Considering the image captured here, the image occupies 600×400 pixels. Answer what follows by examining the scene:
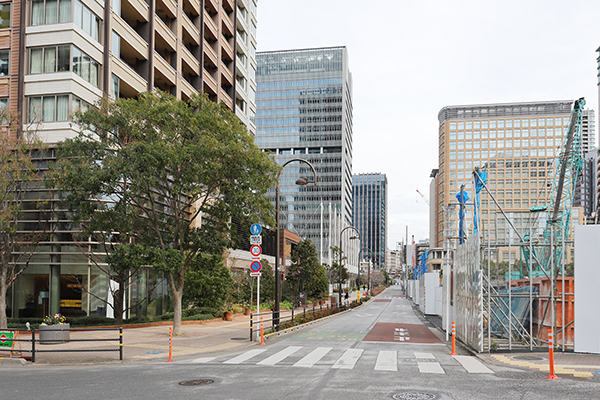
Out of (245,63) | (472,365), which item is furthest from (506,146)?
(472,365)

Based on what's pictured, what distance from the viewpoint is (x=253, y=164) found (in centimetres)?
2341

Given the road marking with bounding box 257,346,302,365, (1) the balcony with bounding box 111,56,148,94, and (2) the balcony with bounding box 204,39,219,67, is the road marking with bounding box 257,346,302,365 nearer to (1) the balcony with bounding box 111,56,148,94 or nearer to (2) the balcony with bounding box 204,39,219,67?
(1) the balcony with bounding box 111,56,148,94

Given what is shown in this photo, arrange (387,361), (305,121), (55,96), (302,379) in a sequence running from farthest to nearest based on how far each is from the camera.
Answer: (305,121)
(55,96)
(387,361)
(302,379)

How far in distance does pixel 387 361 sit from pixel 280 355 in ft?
11.8

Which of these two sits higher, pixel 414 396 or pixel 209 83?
pixel 209 83

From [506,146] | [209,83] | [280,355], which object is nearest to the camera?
[280,355]

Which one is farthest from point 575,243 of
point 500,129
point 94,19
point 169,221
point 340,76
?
point 340,76

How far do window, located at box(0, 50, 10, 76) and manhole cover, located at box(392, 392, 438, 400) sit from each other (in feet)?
92.8

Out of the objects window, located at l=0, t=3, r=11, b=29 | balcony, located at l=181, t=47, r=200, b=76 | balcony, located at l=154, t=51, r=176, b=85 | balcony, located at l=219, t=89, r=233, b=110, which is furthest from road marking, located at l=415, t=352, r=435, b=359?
balcony, located at l=219, t=89, r=233, b=110

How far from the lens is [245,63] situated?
60.7 metres

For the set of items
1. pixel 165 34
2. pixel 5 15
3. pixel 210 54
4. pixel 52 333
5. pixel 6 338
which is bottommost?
pixel 52 333

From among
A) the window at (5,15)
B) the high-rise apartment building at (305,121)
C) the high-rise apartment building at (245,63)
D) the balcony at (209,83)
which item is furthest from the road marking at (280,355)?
the high-rise apartment building at (305,121)

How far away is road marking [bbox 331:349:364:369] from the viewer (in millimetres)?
14812

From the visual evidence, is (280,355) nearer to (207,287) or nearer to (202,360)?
(202,360)
